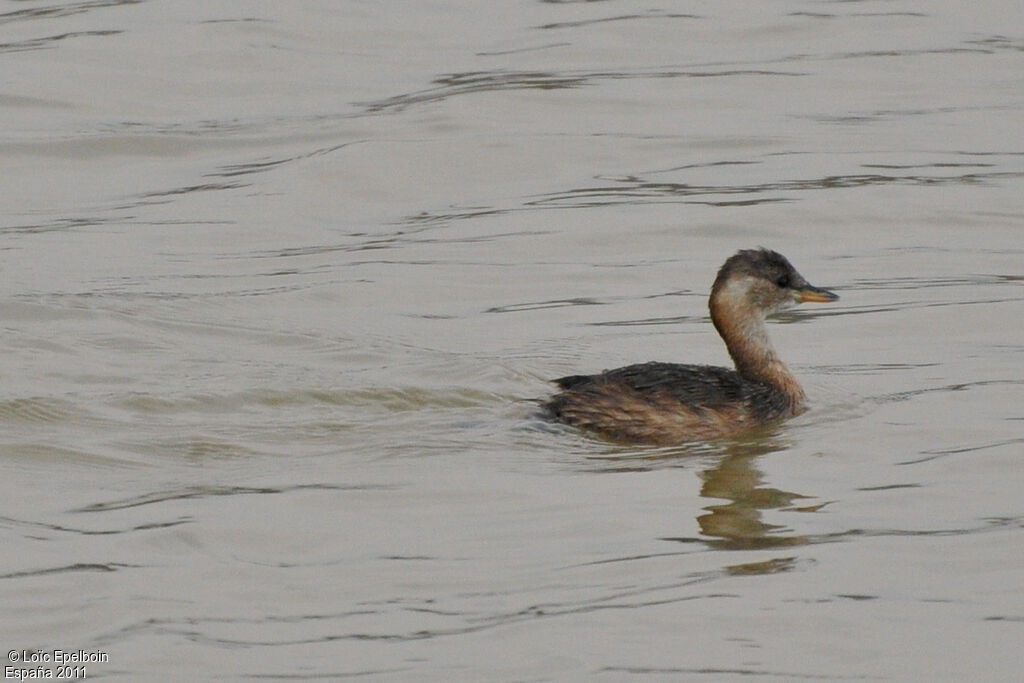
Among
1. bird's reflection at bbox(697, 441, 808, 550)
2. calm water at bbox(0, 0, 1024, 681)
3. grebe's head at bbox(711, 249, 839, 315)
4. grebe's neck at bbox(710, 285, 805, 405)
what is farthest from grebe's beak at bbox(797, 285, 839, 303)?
bird's reflection at bbox(697, 441, 808, 550)

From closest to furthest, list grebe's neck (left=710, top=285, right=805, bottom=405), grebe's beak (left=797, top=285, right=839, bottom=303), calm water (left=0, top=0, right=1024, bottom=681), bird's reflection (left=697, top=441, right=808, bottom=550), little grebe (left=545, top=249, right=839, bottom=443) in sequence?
calm water (left=0, top=0, right=1024, bottom=681), bird's reflection (left=697, top=441, right=808, bottom=550), little grebe (left=545, top=249, right=839, bottom=443), grebe's neck (left=710, top=285, right=805, bottom=405), grebe's beak (left=797, top=285, right=839, bottom=303)

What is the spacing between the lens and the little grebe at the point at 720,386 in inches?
379

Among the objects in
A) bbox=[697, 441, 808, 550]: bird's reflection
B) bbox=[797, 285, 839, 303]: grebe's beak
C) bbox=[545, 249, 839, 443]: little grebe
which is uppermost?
bbox=[797, 285, 839, 303]: grebe's beak

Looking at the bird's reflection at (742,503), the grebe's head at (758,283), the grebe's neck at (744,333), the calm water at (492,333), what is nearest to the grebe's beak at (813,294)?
the grebe's head at (758,283)

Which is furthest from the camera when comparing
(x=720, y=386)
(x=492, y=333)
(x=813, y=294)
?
(x=492, y=333)

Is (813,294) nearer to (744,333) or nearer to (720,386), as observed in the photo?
(744,333)

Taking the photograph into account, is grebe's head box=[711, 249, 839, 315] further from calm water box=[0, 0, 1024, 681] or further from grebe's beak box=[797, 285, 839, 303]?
calm water box=[0, 0, 1024, 681]

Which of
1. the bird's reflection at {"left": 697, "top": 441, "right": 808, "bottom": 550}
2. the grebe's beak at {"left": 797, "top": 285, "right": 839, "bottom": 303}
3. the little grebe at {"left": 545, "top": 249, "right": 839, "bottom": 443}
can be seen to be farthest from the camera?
the grebe's beak at {"left": 797, "top": 285, "right": 839, "bottom": 303}

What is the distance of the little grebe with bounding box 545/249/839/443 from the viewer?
9.62 m

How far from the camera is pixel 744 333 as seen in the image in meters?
10.5

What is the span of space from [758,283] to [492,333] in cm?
183

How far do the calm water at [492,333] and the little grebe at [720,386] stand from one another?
193 millimetres

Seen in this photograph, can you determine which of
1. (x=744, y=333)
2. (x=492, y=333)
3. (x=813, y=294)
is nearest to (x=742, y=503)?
(x=744, y=333)

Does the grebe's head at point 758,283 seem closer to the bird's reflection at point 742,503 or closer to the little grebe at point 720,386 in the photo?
the little grebe at point 720,386
